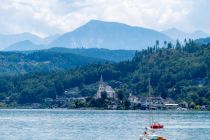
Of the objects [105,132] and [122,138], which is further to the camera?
[105,132]

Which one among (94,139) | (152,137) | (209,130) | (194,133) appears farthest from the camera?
(209,130)

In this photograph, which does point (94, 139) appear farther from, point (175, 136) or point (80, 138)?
point (175, 136)

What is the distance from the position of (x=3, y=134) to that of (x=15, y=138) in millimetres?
8556

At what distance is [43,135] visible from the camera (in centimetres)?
9569

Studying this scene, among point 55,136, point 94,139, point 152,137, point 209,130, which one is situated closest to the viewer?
point 152,137

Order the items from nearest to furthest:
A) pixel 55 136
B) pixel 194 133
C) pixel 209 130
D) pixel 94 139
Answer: pixel 94 139 < pixel 55 136 < pixel 194 133 < pixel 209 130

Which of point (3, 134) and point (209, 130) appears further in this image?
point (209, 130)

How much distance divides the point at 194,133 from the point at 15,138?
1044 inches

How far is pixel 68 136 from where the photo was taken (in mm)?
95062

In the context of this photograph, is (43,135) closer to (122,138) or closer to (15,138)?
(15,138)

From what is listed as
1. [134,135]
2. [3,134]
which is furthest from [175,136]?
[3,134]

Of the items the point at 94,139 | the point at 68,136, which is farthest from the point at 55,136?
the point at 94,139

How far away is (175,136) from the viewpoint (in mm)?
93375

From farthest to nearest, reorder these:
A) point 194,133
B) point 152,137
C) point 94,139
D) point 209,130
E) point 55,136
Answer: point 209,130
point 194,133
point 55,136
point 94,139
point 152,137
